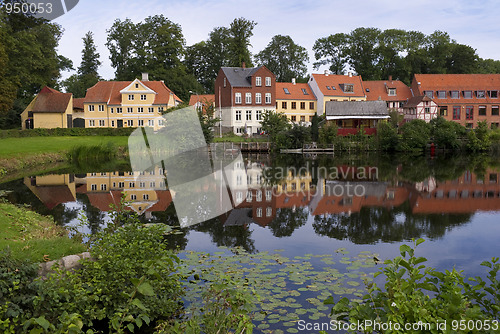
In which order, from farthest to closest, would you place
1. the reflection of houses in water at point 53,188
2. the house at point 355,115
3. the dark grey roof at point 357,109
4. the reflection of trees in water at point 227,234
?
the dark grey roof at point 357,109 < the house at point 355,115 < the reflection of houses in water at point 53,188 < the reflection of trees in water at point 227,234

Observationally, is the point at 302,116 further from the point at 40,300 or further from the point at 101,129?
the point at 40,300

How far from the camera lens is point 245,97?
57.4 meters

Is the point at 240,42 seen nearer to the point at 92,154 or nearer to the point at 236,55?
the point at 236,55

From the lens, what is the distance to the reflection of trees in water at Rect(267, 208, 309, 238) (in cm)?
1389

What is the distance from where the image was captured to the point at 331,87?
62.4m

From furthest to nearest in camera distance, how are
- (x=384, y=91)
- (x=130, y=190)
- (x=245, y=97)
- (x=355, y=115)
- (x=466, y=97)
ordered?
(x=384, y=91) → (x=466, y=97) → (x=245, y=97) → (x=355, y=115) → (x=130, y=190)

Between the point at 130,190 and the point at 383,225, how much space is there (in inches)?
474

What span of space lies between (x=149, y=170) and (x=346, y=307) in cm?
2789

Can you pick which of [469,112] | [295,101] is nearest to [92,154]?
[295,101]

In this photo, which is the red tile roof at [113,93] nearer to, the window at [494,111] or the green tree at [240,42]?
the green tree at [240,42]

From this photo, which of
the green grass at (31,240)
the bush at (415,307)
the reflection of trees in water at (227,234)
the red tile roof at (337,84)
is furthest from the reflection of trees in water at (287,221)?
the red tile roof at (337,84)

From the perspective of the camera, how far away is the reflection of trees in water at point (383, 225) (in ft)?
43.4

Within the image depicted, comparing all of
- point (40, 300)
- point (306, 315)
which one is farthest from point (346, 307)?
point (40, 300)

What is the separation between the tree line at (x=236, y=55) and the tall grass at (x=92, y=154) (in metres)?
30.1
